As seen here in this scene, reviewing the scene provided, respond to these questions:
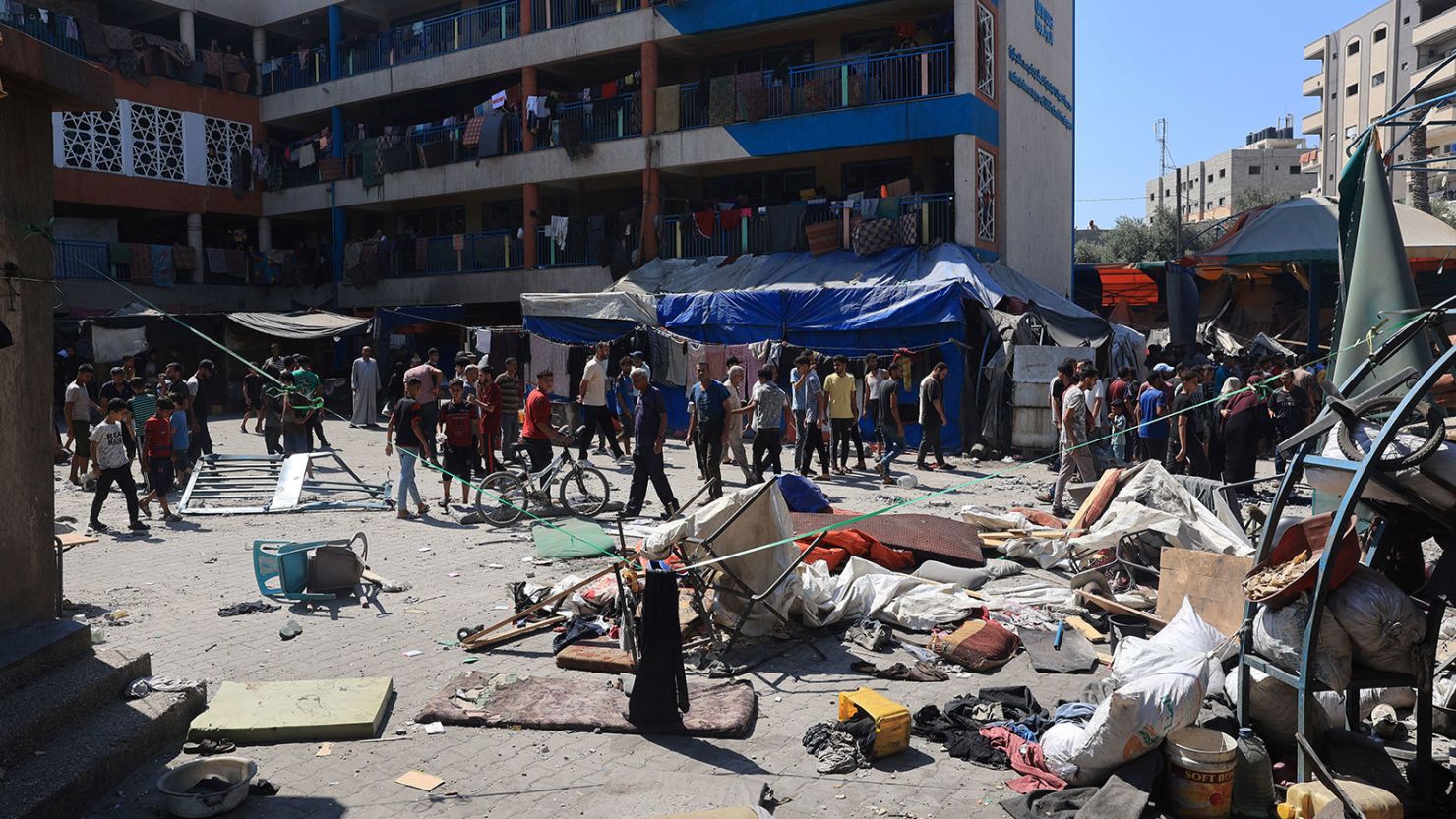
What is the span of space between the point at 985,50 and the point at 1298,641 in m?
18.0

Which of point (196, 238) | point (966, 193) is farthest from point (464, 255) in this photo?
point (966, 193)

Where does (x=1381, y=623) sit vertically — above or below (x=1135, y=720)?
above

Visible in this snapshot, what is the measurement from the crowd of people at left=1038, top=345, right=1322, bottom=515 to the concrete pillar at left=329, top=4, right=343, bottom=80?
23303 mm

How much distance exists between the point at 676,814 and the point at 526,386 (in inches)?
709

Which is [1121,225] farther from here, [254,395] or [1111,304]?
[254,395]

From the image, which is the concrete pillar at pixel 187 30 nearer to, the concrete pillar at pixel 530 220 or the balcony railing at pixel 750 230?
the concrete pillar at pixel 530 220

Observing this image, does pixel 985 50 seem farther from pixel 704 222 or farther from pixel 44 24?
pixel 44 24

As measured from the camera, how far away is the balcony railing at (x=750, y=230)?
780 inches

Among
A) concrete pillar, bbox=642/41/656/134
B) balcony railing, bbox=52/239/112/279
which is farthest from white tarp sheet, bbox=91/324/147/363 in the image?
concrete pillar, bbox=642/41/656/134

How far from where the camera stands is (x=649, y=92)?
75.2ft

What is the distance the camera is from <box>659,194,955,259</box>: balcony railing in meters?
19.8

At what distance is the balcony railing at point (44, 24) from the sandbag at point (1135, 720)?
2849 cm

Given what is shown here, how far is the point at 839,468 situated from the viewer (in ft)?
50.0

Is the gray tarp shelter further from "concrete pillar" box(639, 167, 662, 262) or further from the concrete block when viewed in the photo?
the concrete block
